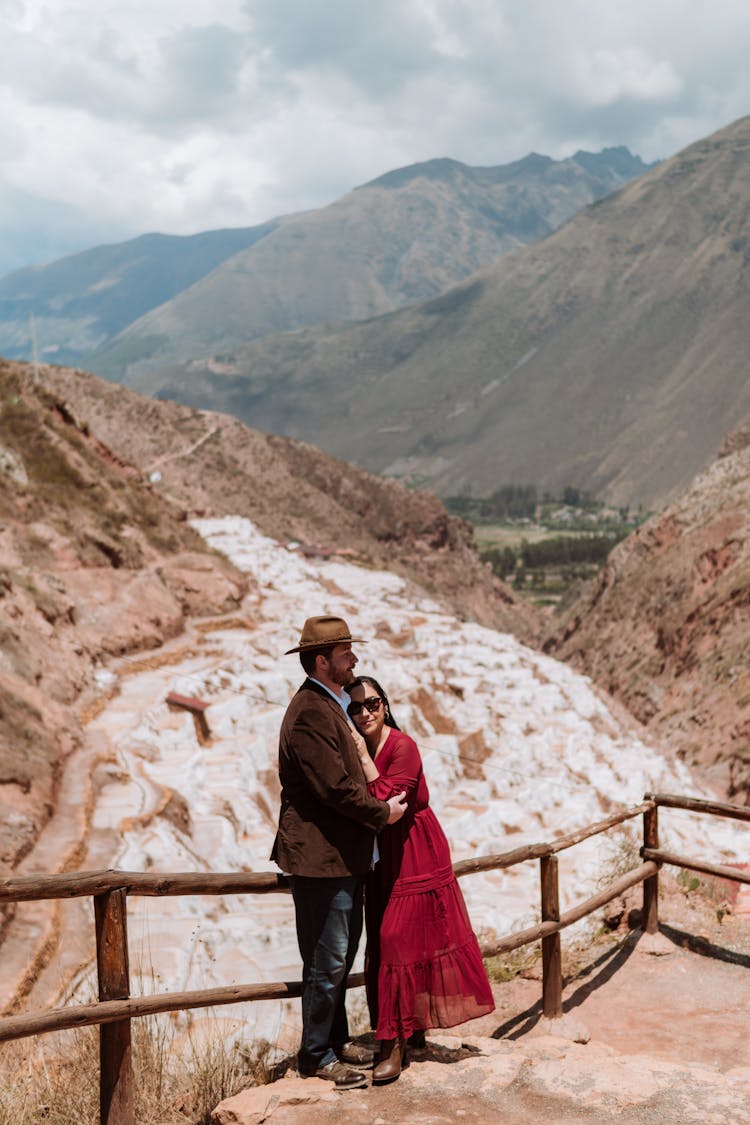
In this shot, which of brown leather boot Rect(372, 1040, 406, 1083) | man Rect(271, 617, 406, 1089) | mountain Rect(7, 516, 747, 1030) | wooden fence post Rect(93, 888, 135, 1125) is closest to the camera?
wooden fence post Rect(93, 888, 135, 1125)

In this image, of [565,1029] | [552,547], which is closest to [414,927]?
[565,1029]

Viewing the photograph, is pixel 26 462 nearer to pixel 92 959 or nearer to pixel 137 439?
pixel 92 959

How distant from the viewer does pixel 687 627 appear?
99.3ft

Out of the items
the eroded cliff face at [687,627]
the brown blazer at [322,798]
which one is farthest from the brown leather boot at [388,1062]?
the eroded cliff face at [687,627]

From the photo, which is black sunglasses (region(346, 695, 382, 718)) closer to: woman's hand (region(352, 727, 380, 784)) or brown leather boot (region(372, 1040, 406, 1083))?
woman's hand (region(352, 727, 380, 784))

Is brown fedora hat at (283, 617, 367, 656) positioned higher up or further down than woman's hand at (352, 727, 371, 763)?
higher up

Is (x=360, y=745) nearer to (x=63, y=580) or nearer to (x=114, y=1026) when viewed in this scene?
(x=114, y=1026)

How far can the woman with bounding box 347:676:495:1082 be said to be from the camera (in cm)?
469

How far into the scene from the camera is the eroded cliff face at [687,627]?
23562 mm

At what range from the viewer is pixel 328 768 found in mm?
4484

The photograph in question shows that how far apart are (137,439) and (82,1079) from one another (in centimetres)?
5910

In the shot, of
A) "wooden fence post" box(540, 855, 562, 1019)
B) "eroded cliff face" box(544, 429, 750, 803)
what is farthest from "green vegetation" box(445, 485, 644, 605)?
"wooden fence post" box(540, 855, 562, 1019)

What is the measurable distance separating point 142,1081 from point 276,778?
8.54 m

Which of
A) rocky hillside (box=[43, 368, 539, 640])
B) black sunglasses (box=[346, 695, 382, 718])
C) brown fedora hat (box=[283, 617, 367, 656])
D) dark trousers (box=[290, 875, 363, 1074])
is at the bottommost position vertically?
dark trousers (box=[290, 875, 363, 1074])
